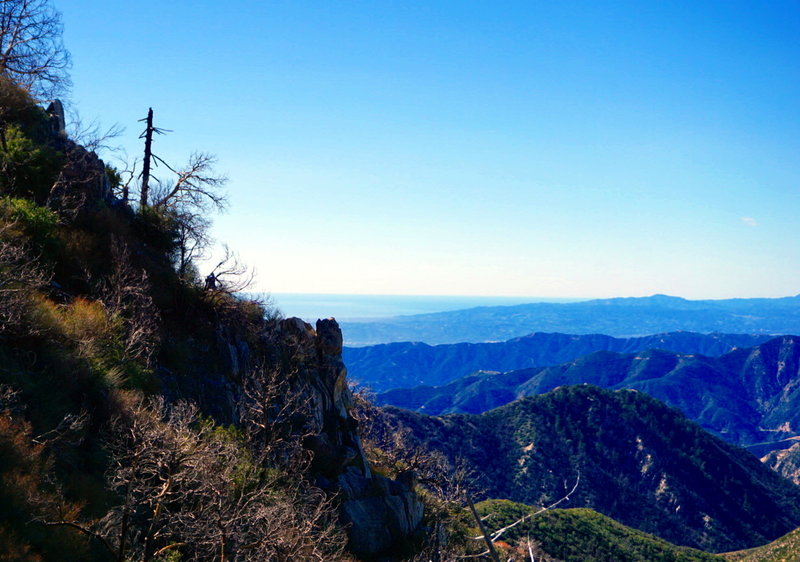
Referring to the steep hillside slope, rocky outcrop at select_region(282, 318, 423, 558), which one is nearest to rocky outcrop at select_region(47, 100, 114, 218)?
the steep hillside slope

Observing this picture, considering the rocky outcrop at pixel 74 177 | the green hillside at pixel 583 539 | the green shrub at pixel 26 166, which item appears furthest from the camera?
the green hillside at pixel 583 539

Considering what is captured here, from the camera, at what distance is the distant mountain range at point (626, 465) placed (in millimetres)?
109188

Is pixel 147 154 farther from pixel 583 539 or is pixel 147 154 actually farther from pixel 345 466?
pixel 583 539

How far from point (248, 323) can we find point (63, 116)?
562 inches

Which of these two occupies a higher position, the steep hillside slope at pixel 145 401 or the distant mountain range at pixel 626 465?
the steep hillside slope at pixel 145 401

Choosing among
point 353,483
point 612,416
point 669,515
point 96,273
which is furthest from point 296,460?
point 612,416

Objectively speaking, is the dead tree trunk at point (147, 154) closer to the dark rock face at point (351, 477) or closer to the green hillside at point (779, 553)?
the dark rock face at point (351, 477)

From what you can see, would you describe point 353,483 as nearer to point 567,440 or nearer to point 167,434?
point 167,434

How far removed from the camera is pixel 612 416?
14662cm

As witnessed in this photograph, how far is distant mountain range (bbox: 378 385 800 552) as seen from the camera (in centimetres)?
10919

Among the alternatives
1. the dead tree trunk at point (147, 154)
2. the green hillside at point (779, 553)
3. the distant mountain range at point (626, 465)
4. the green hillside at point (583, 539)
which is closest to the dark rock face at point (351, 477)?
the dead tree trunk at point (147, 154)

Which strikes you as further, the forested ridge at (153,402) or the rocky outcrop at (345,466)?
the rocky outcrop at (345,466)

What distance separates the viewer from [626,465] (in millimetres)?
129250

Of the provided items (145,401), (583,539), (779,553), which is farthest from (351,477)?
(779,553)
